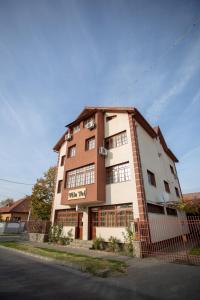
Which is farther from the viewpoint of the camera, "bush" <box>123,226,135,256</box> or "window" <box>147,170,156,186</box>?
"window" <box>147,170,156,186</box>

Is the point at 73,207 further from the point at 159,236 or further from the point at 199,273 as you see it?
the point at 199,273

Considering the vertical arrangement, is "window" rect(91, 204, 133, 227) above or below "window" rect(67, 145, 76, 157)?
below

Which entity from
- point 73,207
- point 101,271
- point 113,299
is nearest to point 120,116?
point 73,207

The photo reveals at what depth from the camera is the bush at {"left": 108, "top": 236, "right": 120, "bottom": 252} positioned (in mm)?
12165

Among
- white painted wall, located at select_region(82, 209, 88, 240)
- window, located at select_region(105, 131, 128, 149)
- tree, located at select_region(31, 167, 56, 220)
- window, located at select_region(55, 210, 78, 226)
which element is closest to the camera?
white painted wall, located at select_region(82, 209, 88, 240)

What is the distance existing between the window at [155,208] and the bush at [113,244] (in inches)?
131

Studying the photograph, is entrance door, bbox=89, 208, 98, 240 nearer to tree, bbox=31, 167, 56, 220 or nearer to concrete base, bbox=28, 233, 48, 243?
concrete base, bbox=28, 233, 48, 243

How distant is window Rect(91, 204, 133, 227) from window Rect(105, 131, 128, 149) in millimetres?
5483

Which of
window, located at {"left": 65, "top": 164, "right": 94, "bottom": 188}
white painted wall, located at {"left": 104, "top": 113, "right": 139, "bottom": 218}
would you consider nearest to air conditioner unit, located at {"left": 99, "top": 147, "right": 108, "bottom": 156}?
white painted wall, located at {"left": 104, "top": 113, "right": 139, "bottom": 218}

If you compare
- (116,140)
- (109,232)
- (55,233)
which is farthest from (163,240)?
(55,233)

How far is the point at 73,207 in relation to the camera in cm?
1750

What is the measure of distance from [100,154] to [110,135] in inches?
89.4

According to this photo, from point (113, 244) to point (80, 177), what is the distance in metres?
6.73

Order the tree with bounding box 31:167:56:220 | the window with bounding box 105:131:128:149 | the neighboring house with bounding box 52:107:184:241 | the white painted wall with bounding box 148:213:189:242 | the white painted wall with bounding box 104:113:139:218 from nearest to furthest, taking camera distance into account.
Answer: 1. the white painted wall with bounding box 148:213:189:242
2. the white painted wall with bounding box 104:113:139:218
3. the neighboring house with bounding box 52:107:184:241
4. the window with bounding box 105:131:128:149
5. the tree with bounding box 31:167:56:220
